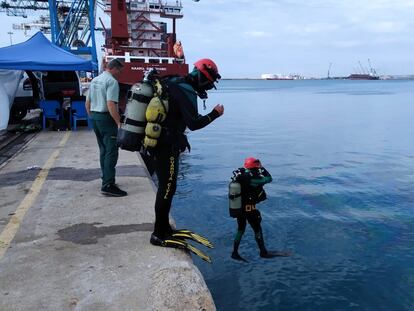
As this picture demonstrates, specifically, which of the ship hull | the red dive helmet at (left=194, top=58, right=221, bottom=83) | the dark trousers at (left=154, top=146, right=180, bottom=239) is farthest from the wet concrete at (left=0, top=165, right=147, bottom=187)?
the ship hull

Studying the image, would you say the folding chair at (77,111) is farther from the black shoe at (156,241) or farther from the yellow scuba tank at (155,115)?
the yellow scuba tank at (155,115)

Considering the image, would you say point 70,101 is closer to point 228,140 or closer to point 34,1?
point 228,140

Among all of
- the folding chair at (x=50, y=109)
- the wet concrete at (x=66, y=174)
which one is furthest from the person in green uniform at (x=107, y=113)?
the folding chair at (x=50, y=109)

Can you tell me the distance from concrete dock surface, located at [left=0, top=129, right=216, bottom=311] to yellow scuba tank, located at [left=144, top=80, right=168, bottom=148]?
1.13m

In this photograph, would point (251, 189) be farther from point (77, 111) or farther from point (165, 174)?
point (77, 111)

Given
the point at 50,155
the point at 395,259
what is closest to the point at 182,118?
the point at 395,259

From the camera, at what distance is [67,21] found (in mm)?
32312

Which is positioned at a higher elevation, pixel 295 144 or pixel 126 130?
pixel 126 130

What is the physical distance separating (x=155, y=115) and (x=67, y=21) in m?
31.8

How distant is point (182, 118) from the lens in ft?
13.4

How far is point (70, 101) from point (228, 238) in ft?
29.4

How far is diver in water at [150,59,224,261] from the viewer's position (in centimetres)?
390

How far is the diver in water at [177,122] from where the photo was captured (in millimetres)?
3904

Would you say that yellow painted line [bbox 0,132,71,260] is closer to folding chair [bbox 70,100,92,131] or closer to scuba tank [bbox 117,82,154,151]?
scuba tank [bbox 117,82,154,151]
